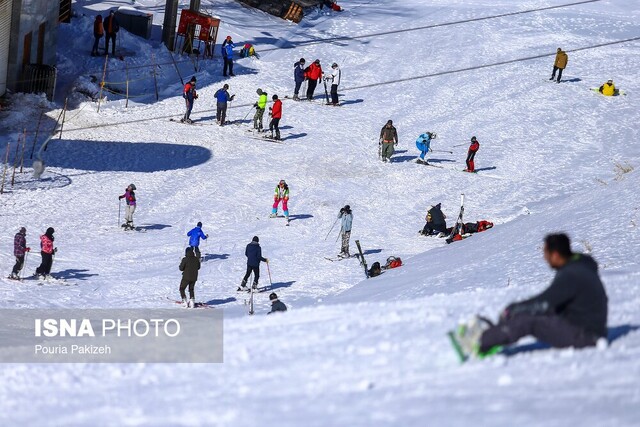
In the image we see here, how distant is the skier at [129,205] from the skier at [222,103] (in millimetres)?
7194

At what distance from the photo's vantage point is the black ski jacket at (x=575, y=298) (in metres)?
7.67

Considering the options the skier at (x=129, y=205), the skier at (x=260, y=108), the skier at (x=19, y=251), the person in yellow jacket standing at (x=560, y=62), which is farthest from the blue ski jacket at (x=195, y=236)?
the person in yellow jacket standing at (x=560, y=62)

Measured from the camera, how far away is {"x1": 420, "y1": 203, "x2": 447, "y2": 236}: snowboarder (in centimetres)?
2277

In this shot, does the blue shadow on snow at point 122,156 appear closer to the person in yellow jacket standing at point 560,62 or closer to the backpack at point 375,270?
the backpack at point 375,270

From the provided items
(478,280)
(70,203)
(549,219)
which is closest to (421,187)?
(549,219)

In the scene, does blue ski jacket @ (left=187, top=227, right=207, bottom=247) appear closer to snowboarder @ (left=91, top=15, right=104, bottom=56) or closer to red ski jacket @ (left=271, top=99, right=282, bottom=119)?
red ski jacket @ (left=271, top=99, right=282, bottom=119)

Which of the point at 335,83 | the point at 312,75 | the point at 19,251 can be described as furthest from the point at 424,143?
the point at 19,251

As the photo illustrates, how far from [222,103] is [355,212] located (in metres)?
6.21

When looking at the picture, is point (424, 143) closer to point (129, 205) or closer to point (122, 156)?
point (122, 156)

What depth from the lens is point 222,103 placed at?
28.5m

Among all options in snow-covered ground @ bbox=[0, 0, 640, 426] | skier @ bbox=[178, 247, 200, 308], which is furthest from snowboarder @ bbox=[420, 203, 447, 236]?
skier @ bbox=[178, 247, 200, 308]

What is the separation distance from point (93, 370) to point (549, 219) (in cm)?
1277

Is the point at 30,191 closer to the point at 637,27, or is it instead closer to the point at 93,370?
the point at 93,370

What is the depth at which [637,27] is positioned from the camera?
1542 inches
